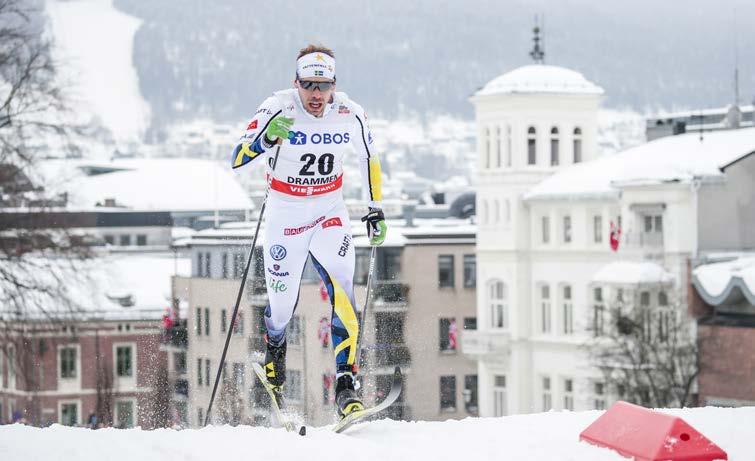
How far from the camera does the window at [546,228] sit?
3152 inches

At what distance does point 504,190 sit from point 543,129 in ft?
11.1

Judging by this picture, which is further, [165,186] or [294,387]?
[165,186]

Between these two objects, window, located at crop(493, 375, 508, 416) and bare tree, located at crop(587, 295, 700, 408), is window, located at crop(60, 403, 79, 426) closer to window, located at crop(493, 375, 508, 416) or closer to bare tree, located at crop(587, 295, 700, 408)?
bare tree, located at crop(587, 295, 700, 408)

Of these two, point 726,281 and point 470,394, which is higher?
point 726,281

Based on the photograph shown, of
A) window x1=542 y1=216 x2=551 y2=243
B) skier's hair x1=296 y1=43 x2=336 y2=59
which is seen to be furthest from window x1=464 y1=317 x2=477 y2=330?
skier's hair x1=296 y1=43 x2=336 y2=59

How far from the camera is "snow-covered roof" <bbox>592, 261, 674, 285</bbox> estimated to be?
66500 millimetres

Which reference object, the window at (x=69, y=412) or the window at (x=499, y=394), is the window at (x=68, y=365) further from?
the window at (x=499, y=394)

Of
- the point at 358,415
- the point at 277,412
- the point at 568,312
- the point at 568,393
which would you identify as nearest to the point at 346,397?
the point at 358,415

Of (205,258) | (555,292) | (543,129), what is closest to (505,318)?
(555,292)

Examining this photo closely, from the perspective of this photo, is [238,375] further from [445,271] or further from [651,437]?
[445,271]

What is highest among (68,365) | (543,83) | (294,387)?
(543,83)

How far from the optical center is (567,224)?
7831 cm

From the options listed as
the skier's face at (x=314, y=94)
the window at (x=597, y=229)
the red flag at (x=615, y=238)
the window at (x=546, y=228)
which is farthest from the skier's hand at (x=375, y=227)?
the window at (x=546, y=228)

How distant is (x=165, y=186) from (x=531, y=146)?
78634mm
